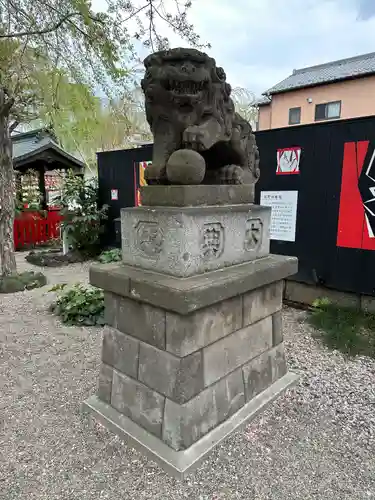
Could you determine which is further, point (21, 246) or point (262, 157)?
point (21, 246)

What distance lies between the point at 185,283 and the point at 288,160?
11.4 ft

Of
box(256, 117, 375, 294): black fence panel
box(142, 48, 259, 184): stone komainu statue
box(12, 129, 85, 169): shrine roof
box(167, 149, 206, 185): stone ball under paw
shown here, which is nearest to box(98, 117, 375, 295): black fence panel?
box(256, 117, 375, 294): black fence panel

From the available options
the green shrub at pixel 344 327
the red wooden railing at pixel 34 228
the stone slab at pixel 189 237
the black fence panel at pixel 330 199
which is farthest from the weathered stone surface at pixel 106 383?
the red wooden railing at pixel 34 228

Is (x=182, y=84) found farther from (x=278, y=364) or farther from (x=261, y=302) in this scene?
(x=278, y=364)

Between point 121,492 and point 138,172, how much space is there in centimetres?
614

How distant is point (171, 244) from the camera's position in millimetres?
2004

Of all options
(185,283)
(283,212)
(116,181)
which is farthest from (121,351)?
(116,181)

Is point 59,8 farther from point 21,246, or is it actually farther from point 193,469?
point 21,246

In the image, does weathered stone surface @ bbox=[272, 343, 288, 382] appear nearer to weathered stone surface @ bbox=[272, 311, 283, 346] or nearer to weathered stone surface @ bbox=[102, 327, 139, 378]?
weathered stone surface @ bbox=[272, 311, 283, 346]

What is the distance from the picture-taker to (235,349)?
234cm

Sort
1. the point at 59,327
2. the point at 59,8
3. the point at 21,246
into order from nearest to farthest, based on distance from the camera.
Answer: the point at 59,327 < the point at 59,8 < the point at 21,246

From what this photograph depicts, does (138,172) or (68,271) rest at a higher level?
(138,172)

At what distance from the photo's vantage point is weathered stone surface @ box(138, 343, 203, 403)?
1.96 m

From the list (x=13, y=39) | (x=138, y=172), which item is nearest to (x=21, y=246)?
(x=138, y=172)
